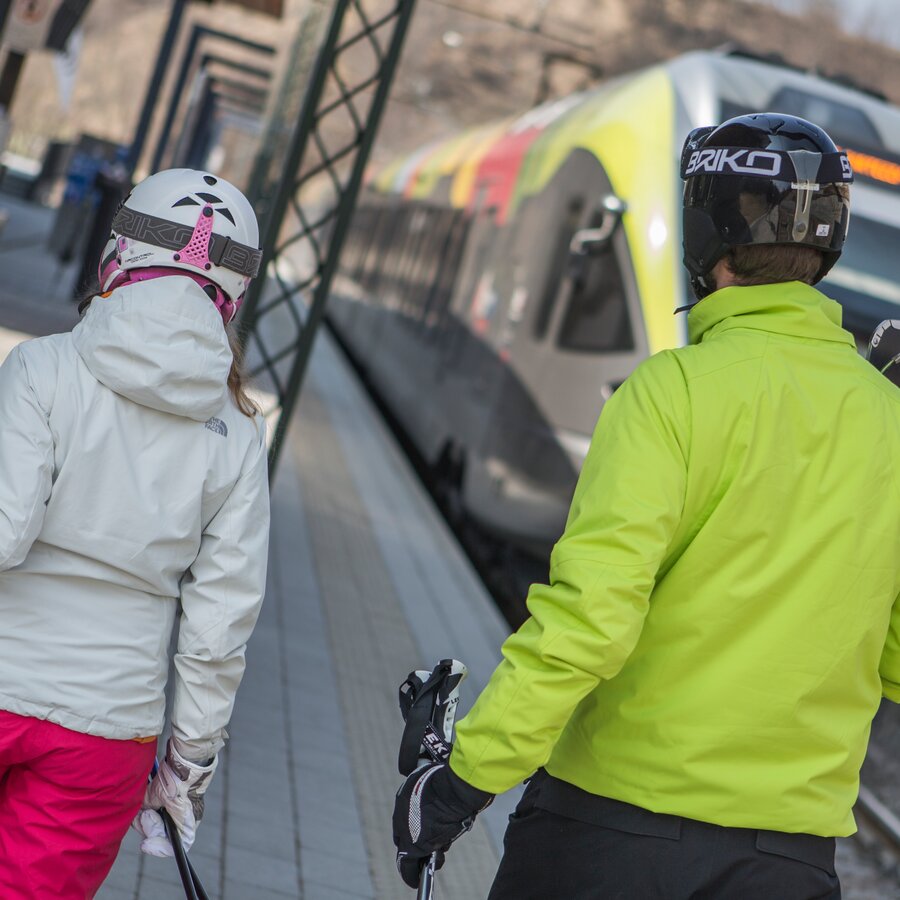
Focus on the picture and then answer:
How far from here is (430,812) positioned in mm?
2264

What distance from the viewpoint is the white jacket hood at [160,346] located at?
7.93 ft

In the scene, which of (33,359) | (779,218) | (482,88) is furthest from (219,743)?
(482,88)

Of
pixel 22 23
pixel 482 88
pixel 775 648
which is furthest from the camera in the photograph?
pixel 482 88

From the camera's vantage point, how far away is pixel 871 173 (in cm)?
823

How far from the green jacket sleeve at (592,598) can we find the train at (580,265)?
5.11 meters

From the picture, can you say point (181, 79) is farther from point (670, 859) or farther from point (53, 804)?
point (670, 859)

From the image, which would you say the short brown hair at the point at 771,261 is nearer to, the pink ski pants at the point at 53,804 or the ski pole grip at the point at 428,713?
the ski pole grip at the point at 428,713

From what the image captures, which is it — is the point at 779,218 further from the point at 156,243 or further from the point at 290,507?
the point at 290,507

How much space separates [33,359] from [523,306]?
25.4 feet

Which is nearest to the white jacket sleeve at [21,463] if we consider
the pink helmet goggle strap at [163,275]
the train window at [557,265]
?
the pink helmet goggle strap at [163,275]

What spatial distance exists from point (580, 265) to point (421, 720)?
21.3 feet

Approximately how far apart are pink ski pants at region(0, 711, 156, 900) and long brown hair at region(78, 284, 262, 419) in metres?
0.63

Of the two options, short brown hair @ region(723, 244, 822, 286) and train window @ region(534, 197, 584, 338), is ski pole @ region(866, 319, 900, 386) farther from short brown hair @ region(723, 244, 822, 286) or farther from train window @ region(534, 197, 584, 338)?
train window @ region(534, 197, 584, 338)

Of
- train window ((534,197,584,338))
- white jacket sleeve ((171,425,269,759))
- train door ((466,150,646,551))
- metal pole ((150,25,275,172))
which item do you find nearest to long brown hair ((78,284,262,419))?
white jacket sleeve ((171,425,269,759))
